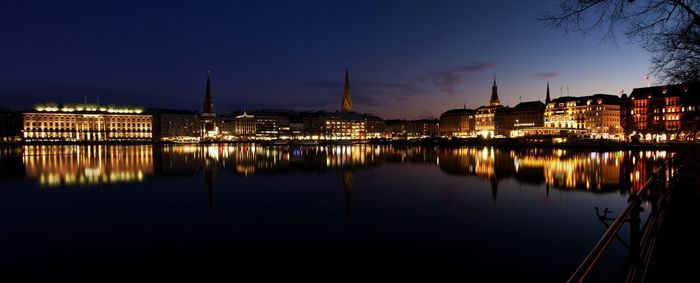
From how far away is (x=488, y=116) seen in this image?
167 m

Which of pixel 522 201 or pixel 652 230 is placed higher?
pixel 652 230

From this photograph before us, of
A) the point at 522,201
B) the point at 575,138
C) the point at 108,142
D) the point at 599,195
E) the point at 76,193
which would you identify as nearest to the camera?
the point at 522,201

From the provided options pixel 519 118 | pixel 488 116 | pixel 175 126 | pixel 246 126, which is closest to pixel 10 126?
pixel 175 126

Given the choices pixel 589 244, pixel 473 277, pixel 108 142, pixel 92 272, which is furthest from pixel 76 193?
pixel 108 142

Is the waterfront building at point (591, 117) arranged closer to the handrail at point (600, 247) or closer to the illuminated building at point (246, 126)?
the handrail at point (600, 247)

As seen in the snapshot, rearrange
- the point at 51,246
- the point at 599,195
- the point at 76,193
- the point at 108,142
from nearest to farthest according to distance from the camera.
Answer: the point at 51,246, the point at 599,195, the point at 76,193, the point at 108,142

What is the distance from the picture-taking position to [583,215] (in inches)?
725

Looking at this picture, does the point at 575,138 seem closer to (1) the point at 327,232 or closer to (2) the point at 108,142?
(1) the point at 327,232

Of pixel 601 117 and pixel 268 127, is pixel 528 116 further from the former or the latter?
pixel 268 127

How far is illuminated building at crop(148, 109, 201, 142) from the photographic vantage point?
17712 centimetres

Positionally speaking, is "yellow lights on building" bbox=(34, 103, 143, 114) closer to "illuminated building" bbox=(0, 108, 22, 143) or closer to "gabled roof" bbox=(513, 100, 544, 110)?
"illuminated building" bbox=(0, 108, 22, 143)

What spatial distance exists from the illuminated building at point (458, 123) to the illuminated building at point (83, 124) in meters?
118

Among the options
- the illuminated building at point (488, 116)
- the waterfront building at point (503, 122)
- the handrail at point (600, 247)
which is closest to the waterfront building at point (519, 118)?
the waterfront building at point (503, 122)

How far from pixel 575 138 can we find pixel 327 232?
106 metres
